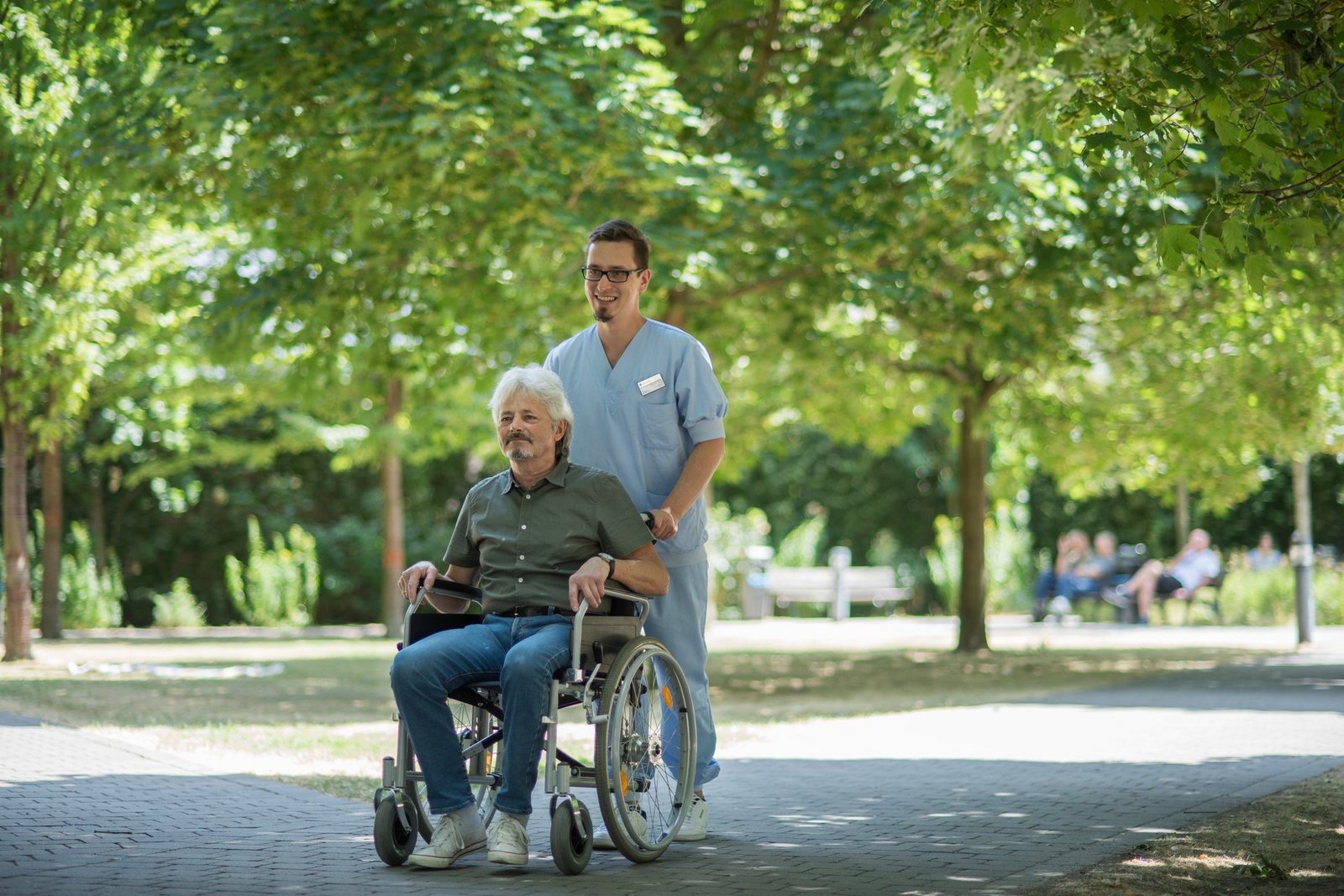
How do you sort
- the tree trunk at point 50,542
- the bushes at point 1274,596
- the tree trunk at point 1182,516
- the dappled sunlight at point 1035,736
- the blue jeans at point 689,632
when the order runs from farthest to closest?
the tree trunk at point 1182,516 < the bushes at point 1274,596 < the tree trunk at point 50,542 < the dappled sunlight at point 1035,736 < the blue jeans at point 689,632

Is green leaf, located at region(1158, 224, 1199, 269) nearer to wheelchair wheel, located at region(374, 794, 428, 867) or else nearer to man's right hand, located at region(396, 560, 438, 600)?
man's right hand, located at region(396, 560, 438, 600)

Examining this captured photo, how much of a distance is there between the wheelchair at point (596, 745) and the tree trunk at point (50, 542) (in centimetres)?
1268

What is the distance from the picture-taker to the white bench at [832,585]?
26.5 metres

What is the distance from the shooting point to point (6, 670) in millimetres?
13242

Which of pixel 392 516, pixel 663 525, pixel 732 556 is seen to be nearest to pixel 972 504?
pixel 392 516

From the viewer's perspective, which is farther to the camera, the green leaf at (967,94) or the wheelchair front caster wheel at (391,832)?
the green leaf at (967,94)

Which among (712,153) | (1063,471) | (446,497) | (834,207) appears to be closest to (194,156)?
(712,153)

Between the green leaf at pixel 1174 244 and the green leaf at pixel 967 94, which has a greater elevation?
the green leaf at pixel 967 94

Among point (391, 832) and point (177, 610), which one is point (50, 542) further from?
point (391, 832)

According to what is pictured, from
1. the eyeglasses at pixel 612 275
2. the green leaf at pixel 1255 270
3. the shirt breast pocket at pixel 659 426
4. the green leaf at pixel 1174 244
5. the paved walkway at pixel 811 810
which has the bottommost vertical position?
the paved walkway at pixel 811 810

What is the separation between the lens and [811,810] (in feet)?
20.0

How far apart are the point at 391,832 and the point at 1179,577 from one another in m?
20.4

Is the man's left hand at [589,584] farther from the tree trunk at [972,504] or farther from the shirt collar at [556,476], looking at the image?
the tree trunk at [972,504]

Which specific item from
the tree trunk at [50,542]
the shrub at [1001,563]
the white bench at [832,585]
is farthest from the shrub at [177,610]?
the shrub at [1001,563]
